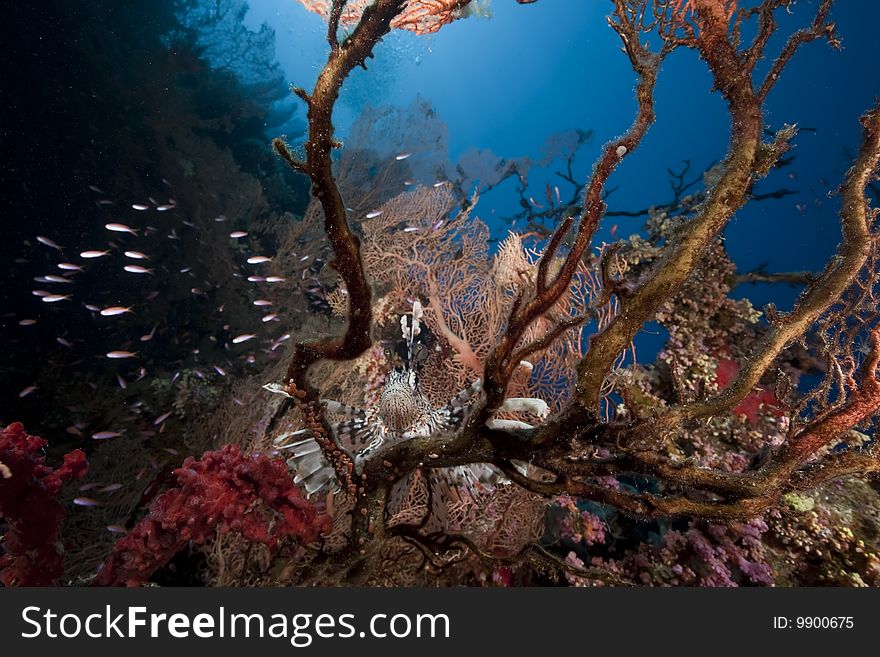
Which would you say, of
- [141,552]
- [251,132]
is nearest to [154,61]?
[251,132]

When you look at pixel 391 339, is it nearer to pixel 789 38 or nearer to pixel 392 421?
pixel 392 421

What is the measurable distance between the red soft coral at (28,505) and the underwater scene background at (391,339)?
0.02 metres

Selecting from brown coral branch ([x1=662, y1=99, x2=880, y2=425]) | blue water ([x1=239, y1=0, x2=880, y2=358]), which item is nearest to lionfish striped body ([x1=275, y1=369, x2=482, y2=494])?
brown coral branch ([x1=662, y1=99, x2=880, y2=425])

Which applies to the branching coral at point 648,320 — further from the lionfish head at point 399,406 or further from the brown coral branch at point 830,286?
the lionfish head at point 399,406

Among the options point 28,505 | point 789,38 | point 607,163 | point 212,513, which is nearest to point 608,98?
point 789,38

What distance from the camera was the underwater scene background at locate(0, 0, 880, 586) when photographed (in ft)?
5.14

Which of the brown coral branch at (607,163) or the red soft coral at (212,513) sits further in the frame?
the red soft coral at (212,513)

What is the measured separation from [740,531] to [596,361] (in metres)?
4.13

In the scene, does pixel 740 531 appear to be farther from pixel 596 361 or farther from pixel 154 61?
pixel 154 61

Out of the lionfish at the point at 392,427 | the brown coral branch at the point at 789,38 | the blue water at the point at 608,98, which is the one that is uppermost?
the blue water at the point at 608,98

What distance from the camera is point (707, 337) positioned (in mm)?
6129

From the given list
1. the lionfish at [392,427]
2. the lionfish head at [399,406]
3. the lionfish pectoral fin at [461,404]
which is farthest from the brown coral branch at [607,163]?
the lionfish head at [399,406]

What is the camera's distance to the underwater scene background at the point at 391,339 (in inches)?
61.7

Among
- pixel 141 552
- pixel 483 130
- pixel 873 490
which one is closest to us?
pixel 141 552
